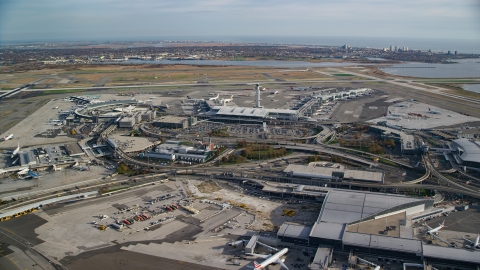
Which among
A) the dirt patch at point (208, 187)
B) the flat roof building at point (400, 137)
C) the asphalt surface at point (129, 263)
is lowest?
the asphalt surface at point (129, 263)

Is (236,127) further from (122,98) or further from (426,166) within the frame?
(122,98)

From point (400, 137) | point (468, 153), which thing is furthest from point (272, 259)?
point (400, 137)

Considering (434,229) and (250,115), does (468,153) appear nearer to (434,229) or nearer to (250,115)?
(434,229)

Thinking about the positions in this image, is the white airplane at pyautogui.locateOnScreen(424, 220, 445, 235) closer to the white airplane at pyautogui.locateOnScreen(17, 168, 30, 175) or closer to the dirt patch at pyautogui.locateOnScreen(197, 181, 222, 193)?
the dirt patch at pyautogui.locateOnScreen(197, 181, 222, 193)

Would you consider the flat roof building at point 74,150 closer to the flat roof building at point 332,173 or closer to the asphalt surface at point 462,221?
the flat roof building at point 332,173

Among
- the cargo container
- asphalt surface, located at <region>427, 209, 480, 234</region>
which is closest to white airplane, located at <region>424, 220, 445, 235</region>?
asphalt surface, located at <region>427, 209, 480, 234</region>

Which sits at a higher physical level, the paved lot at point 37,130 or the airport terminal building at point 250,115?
the airport terminal building at point 250,115

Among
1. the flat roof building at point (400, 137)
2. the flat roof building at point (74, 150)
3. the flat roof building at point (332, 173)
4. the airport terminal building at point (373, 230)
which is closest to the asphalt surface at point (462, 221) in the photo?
the airport terminal building at point (373, 230)
